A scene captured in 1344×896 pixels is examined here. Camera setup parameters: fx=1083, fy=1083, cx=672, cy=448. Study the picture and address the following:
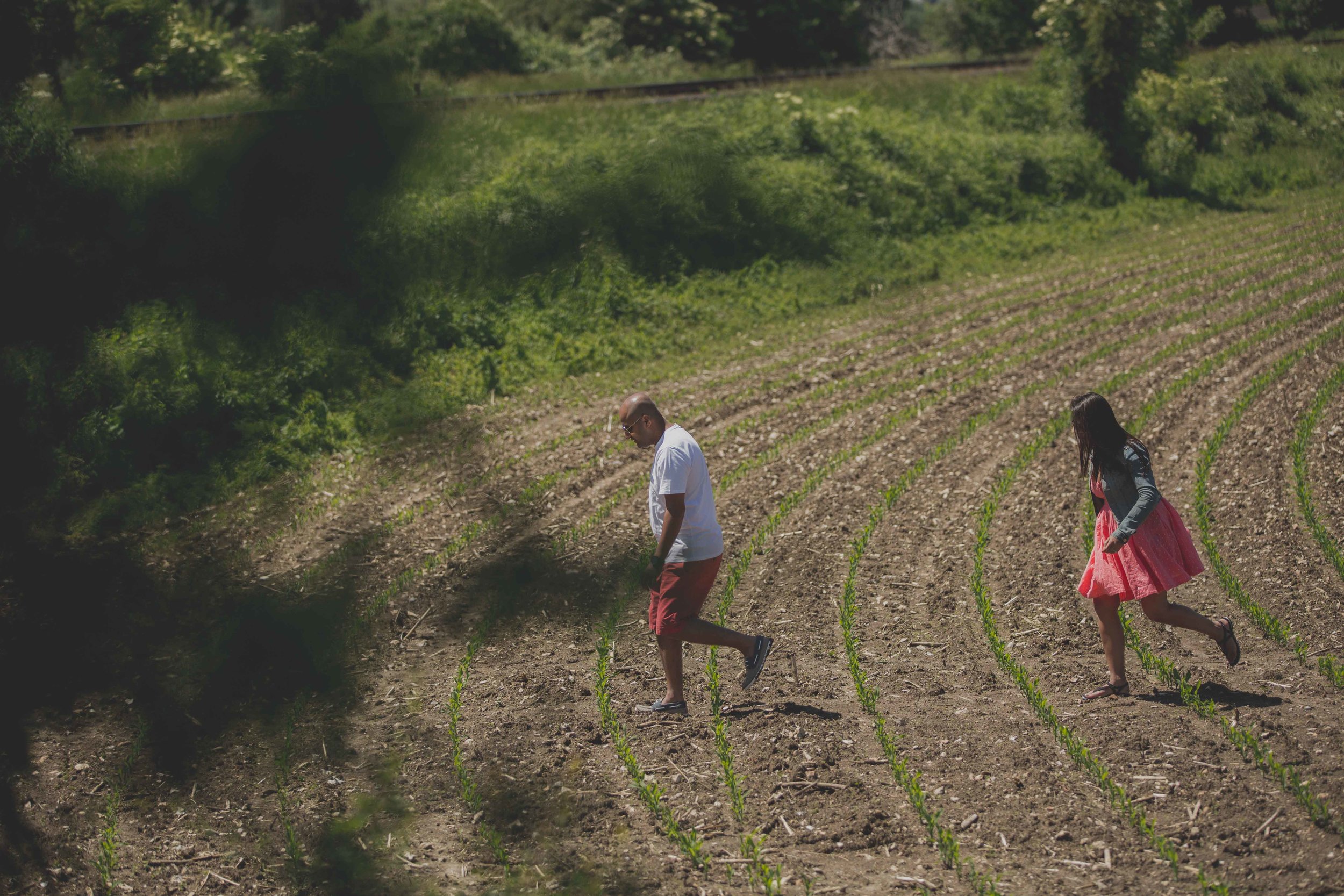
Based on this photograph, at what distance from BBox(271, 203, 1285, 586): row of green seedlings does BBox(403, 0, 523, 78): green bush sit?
14.4 m

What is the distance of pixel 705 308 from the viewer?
1638 centimetres

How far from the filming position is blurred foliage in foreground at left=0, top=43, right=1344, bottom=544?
12.1 m

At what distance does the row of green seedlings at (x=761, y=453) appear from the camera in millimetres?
9625

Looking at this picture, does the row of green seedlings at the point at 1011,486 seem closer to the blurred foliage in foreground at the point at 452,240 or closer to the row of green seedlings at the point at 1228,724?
the row of green seedlings at the point at 1228,724

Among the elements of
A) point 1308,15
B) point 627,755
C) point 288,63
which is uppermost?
point 288,63

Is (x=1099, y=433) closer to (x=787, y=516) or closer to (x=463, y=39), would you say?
(x=787, y=516)

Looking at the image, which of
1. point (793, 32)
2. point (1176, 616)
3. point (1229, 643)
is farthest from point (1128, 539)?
point (793, 32)

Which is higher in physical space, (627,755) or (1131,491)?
(1131,491)

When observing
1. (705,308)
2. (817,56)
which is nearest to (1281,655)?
(705,308)

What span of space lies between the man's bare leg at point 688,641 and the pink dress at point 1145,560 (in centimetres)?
183

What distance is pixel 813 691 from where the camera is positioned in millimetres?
6395

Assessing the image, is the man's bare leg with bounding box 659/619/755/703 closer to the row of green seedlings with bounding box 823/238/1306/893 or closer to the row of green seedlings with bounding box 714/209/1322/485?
the row of green seedlings with bounding box 823/238/1306/893

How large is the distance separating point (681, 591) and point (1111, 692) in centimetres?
240

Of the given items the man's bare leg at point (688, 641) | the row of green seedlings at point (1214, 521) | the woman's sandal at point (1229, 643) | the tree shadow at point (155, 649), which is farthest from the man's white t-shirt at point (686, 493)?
the row of green seedlings at point (1214, 521)
